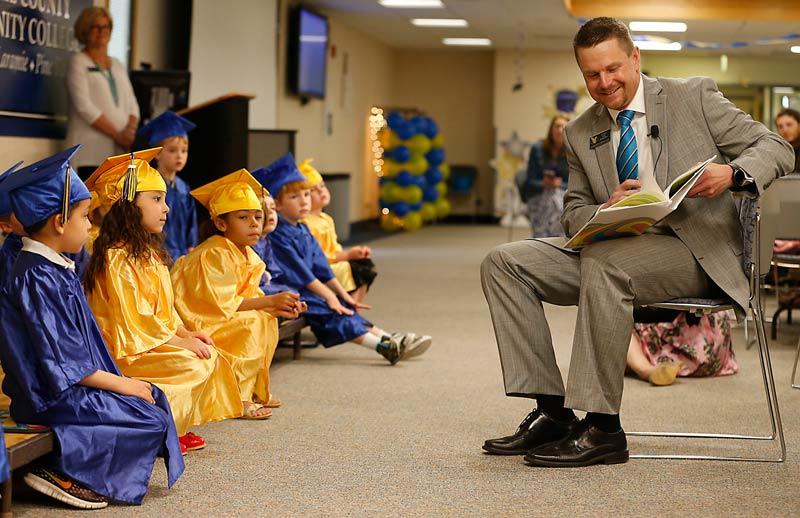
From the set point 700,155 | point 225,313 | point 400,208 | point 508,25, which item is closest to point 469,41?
point 508,25

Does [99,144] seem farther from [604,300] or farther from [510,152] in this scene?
[510,152]

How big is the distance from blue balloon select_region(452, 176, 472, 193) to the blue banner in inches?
474

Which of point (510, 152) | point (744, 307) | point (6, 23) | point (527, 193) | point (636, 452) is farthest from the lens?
point (510, 152)

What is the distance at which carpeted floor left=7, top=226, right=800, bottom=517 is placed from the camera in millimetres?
2754

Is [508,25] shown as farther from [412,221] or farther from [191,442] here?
[191,442]

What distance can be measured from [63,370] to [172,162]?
91.5 inches

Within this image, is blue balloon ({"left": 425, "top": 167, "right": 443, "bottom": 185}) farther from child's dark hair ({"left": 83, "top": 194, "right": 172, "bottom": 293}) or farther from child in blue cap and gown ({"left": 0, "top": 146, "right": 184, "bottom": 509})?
child in blue cap and gown ({"left": 0, "top": 146, "right": 184, "bottom": 509})

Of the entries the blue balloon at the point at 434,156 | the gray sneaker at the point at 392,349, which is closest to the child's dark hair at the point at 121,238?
the gray sneaker at the point at 392,349

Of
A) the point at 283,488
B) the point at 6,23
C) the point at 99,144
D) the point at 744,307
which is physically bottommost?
the point at 283,488

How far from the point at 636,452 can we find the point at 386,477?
0.80m

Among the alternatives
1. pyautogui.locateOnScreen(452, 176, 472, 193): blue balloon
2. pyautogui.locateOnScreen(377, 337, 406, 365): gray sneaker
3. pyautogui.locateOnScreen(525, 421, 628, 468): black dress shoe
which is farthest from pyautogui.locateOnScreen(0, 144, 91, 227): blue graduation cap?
pyautogui.locateOnScreen(452, 176, 472, 193): blue balloon

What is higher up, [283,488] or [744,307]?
[744,307]

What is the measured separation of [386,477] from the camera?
3.02m

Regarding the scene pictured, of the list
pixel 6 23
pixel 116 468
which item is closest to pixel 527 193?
pixel 6 23
